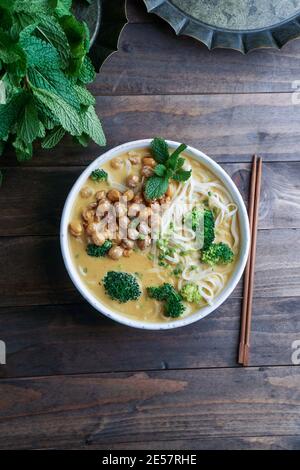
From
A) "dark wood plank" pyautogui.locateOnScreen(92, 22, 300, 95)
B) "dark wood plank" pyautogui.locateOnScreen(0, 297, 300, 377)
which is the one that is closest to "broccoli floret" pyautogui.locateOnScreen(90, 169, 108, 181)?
"dark wood plank" pyautogui.locateOnScreen(92, 22, 300, 95)

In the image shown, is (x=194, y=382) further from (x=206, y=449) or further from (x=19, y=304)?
(x=19, y=304)

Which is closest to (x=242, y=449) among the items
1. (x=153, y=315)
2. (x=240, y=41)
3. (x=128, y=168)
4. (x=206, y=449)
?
(x=206, y=449)

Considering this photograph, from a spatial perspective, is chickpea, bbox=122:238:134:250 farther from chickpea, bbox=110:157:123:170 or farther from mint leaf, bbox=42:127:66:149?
mint leaf, bbox=42:127:66:149

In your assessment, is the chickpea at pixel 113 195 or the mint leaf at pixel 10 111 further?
the chickpea at pixel 113 195

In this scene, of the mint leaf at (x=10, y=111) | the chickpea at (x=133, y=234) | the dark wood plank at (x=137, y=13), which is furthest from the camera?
the dark wood plank at (x=137, y=13)

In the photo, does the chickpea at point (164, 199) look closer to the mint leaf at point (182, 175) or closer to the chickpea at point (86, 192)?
the mint leaf at point (182, 175)

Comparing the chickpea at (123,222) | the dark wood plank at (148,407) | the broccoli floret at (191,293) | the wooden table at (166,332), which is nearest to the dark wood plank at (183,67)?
the wooden table at (166,332)

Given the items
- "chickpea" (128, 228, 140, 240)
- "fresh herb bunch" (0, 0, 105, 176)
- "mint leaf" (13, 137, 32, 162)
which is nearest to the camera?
"fresh herb bunch" (0, 0, 105, 176)
